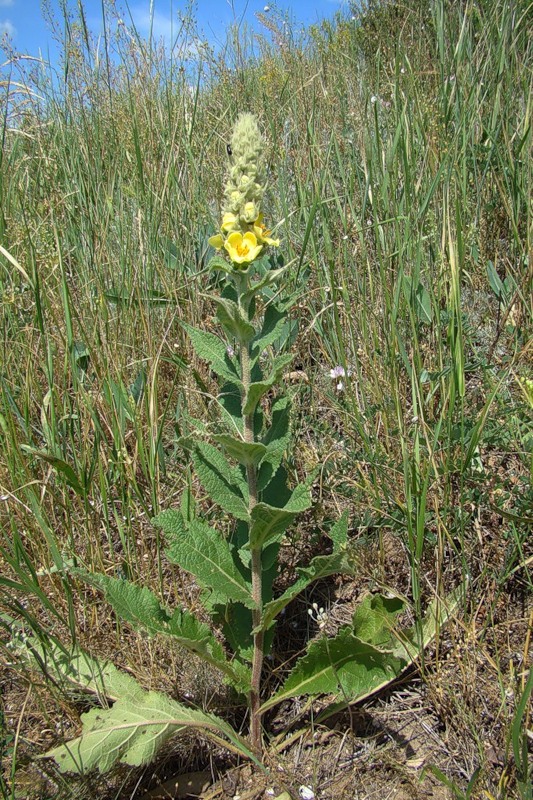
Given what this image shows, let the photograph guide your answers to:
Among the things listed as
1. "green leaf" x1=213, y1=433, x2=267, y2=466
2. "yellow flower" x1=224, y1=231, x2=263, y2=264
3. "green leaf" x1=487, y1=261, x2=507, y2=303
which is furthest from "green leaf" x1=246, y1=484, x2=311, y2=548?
"green leaf" x1=487, y1=261, x2=507, y2=303

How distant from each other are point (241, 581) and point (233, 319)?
0.63m

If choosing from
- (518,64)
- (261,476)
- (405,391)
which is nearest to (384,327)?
(405,391)

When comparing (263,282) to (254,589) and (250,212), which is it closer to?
(250,212)

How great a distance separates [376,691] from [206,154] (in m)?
2.32

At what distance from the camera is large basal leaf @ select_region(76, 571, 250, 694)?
134cm

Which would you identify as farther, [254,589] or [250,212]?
[254,589]

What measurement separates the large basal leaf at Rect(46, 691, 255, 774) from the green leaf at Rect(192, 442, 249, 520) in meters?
0.46

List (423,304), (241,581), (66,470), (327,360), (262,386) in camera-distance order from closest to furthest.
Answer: (262,386) < (241,581) < (66,470) < (423,304) < (327,360)

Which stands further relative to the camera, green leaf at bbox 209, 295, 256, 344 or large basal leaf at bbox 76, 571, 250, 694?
large basal leaf at bbox 76, 571, 250, 694

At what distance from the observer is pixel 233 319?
1.22m

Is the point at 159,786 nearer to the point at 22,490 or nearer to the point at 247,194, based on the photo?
the point at 22,490

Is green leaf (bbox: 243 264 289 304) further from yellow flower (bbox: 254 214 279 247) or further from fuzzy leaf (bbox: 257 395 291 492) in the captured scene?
fuzzy leaf (bbox: 257 395 291 492)

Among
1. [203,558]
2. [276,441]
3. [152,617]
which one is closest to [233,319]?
[276,441]

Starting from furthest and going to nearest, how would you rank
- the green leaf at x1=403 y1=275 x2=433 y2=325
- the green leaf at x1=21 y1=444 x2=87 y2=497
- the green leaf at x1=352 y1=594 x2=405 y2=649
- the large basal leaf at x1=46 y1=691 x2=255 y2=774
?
the green leaf at x1=403 y1=275 x2=433 y2=325, the green leaf at x1=21 y1=444 x2=87 y2=497, the green leaf at x1=352 y1=594 x2=405 y2=649, the large basal leaf at x1=46 y1=691 x2=255 y2=774
